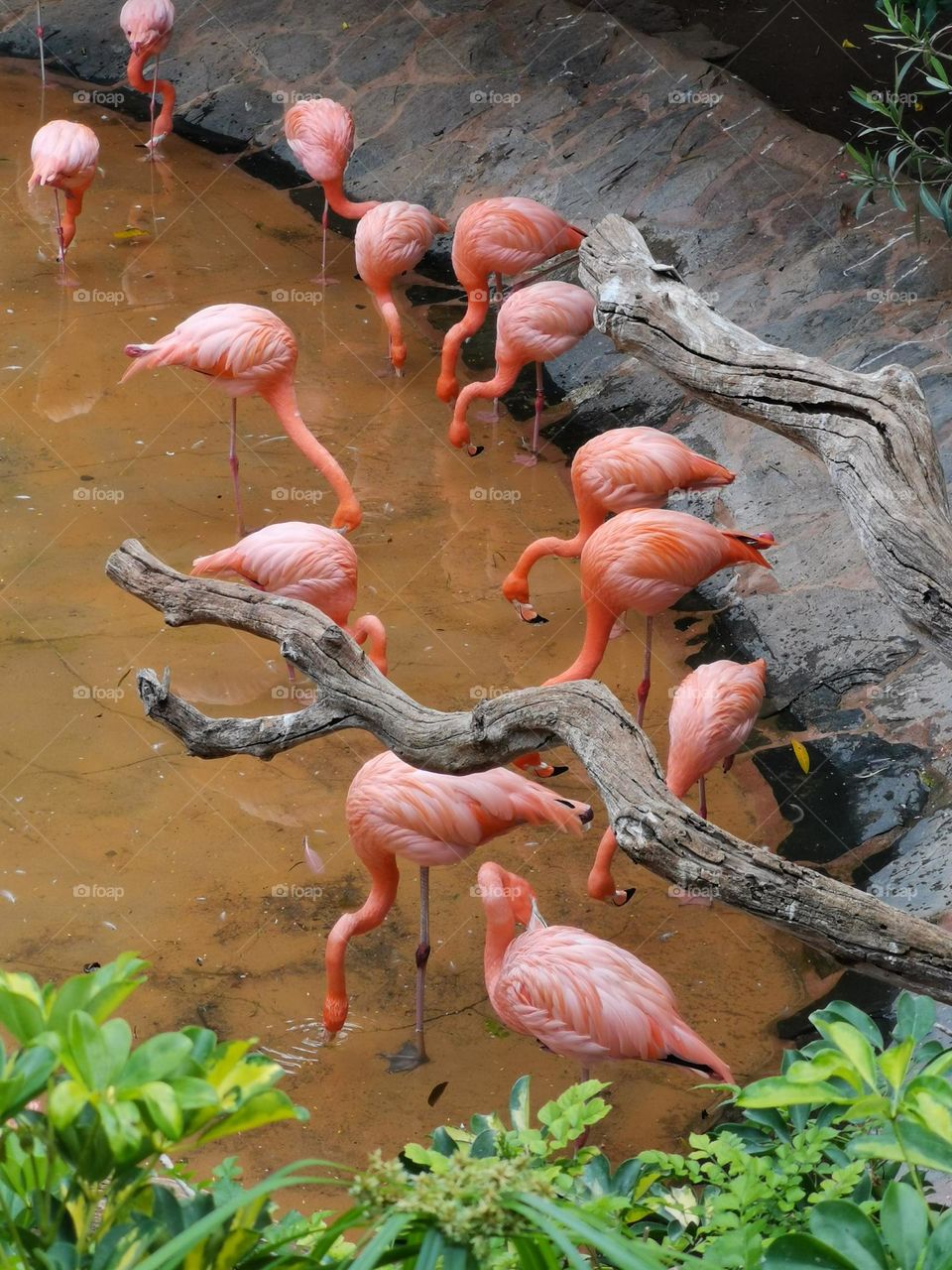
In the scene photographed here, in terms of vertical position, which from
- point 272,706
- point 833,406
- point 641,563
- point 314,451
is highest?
point 833,406

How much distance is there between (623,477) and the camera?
14.5 ft

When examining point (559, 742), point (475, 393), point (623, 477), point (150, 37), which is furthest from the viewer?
point (150, 37)

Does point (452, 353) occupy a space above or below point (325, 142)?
below

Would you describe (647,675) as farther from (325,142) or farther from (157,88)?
(157,88)

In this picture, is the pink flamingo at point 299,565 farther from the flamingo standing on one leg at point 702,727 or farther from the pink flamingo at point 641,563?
the flamingo standing on one leg at point 702,727

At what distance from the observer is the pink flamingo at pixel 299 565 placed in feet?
13.7

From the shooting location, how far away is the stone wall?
4125 millimetres

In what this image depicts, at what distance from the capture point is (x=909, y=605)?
2.45m

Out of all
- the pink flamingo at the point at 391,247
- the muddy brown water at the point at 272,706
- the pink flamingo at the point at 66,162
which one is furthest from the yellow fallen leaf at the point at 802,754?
the pink flamingo at the point at 66,162

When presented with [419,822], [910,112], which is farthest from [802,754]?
[910,112]

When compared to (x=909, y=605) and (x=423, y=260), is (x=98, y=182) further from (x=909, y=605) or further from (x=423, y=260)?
(x=909, y=605)

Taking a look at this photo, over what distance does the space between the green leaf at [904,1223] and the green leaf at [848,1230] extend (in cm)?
1

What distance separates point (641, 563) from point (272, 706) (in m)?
1.16

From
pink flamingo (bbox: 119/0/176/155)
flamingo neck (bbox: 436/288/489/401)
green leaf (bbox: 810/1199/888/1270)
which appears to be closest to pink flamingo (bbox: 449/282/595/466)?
flamingo neck (bbox: 436/288/489/401)
